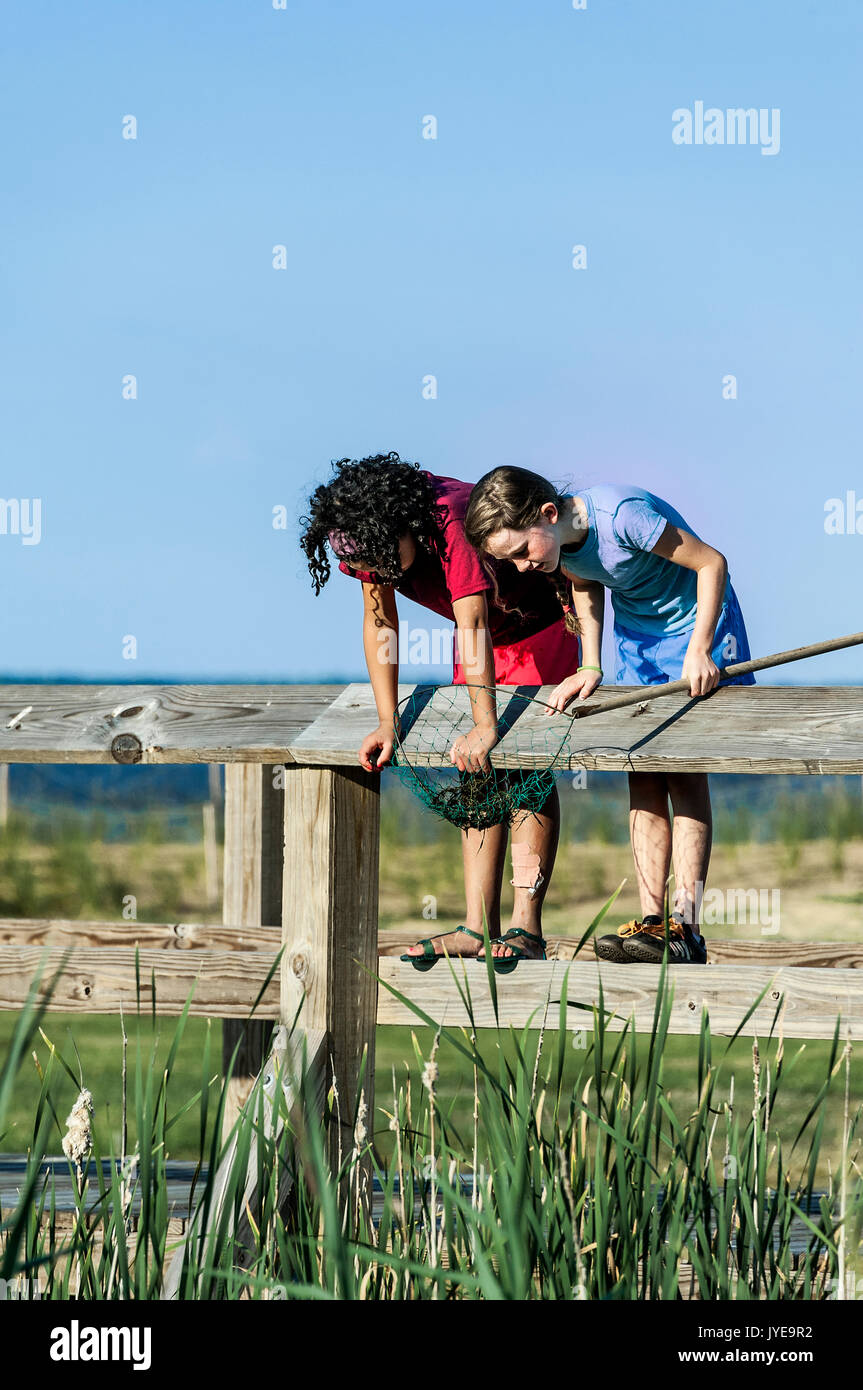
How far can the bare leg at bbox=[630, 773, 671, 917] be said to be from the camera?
343 centimetres

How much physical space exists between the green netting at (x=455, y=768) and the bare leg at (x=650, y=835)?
0.52 metres

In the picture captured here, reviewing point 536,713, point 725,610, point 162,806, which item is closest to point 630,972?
point 536,713

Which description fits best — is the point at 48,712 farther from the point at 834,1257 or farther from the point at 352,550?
the point at 834,1257

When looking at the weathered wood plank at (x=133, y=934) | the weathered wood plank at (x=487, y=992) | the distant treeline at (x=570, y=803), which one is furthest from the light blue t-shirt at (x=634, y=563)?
the distant treeline at (x=570, y=803)

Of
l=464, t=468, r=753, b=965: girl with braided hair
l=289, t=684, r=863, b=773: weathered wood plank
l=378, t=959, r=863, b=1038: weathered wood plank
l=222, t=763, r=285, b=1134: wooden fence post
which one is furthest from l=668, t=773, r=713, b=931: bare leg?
l=222, t=763, r=285, b=1134: wooden fence post

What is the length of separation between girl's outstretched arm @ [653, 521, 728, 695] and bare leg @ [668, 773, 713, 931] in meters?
0.41

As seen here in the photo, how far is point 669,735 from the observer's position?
264 cm

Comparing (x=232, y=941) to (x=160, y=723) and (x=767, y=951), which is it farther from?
(x=767, y=951)

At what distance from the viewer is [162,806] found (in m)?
27.3

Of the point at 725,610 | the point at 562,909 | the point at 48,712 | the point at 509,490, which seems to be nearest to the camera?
the point at 48,712

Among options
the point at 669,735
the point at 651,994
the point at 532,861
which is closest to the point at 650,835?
the point at 532,861

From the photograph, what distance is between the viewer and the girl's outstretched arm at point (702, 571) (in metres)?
2.96

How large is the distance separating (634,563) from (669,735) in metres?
0.84
